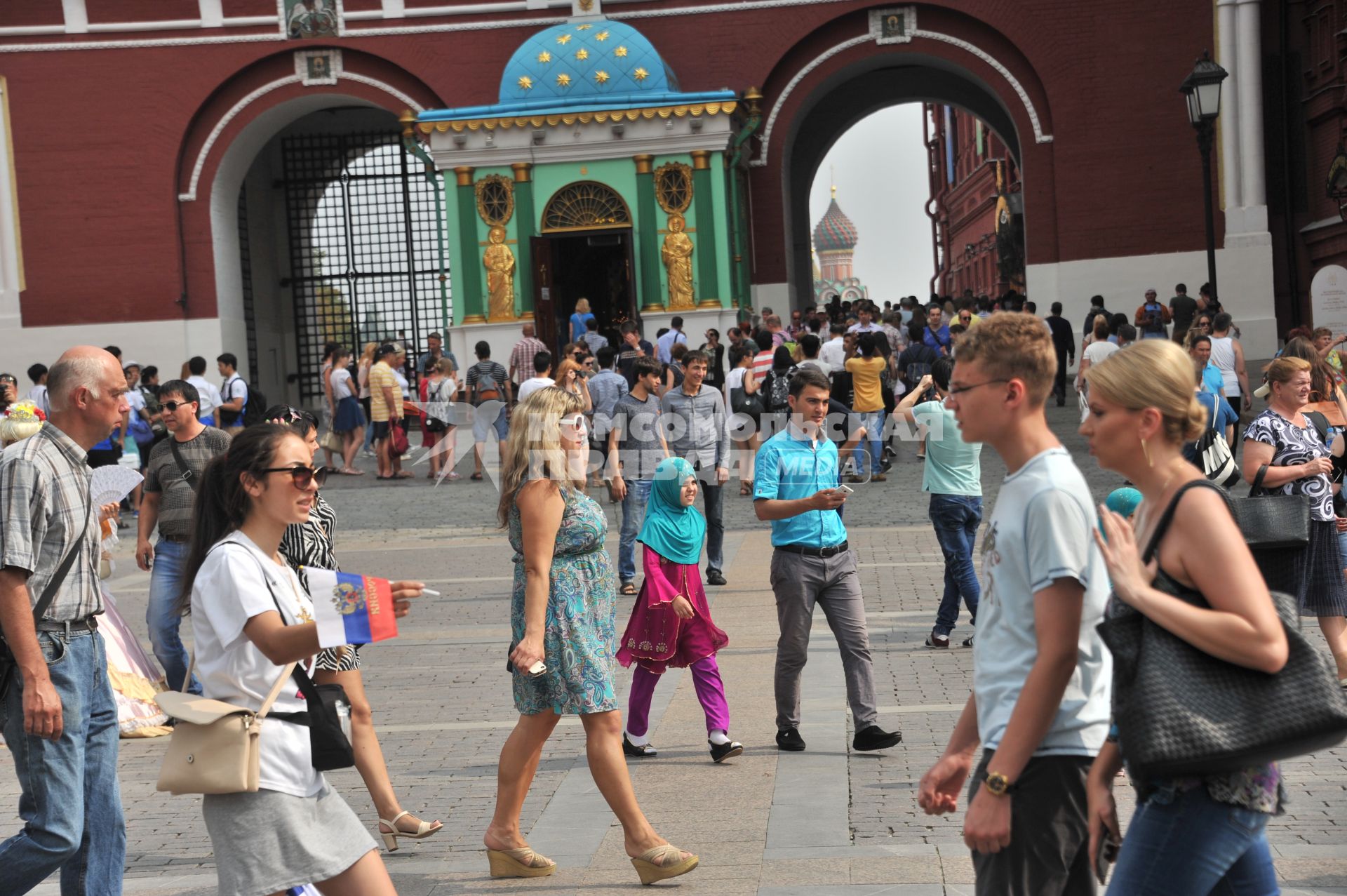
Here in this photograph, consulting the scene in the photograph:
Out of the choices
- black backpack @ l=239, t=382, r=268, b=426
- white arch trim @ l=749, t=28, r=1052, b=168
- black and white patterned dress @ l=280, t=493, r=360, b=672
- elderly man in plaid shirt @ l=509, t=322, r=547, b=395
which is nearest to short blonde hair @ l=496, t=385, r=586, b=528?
black and white patterned dress @ l=280, t=493, r=360, b=672

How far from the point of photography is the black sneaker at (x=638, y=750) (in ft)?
23.3

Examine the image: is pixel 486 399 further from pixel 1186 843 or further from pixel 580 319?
pixel 1186 843

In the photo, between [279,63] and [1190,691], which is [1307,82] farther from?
[1190,691]

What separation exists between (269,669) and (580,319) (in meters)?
18.7

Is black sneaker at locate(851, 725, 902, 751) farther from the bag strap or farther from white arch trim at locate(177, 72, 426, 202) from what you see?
white arch trim at locate(177, 72, 426, 202)

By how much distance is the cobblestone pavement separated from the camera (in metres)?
5.32

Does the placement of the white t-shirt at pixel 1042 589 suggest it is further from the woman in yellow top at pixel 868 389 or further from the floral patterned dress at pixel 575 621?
the woman in yellow top at pixel 868 389

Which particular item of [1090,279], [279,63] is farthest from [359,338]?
[1090,279]

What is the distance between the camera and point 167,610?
8.10m

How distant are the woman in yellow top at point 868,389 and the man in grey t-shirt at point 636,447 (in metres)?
6.48

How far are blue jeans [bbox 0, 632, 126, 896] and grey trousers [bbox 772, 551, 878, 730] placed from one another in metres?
3.17

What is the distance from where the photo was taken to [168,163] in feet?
89.7

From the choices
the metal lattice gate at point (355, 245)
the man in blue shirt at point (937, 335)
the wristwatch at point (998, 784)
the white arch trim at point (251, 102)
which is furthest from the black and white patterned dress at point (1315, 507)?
the metal lattice gate at point (355, 245)

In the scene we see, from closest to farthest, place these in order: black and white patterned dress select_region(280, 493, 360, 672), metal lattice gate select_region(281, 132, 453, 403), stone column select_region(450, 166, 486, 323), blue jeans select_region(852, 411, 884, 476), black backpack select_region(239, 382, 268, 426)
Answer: black and white patterned dress select_region(280, 493, 360, 672) < blue jeans select_region(852, 411, 884, 476) < black backpack select_region(239, 382, 268, 426) < stone column select_region(450, 166, 486, 323) < metal lattice gate select_region(281, 132, 453, 403)
